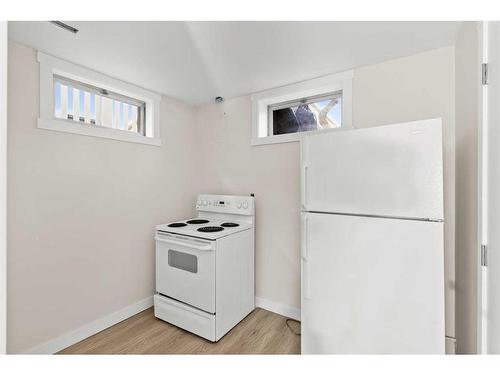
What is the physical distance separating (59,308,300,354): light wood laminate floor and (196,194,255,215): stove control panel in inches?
39.6

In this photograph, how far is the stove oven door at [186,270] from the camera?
186cm

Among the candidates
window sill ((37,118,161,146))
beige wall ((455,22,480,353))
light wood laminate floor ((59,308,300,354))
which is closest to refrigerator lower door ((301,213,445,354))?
beige wall ((455,22,480,353))

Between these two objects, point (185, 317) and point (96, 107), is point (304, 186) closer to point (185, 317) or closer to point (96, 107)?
point (185, 317)

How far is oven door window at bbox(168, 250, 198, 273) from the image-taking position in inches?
77.0

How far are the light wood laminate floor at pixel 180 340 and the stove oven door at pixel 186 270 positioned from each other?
0.25m

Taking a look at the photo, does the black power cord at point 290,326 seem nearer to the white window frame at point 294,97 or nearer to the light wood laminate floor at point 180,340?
the light wood laminate floor at point 180,340

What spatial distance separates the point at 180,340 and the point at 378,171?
187 centimetres

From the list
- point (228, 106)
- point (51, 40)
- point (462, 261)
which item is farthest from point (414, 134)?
point (51, 40)

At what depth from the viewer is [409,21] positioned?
1.35m

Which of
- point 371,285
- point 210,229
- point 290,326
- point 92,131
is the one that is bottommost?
point 290,326

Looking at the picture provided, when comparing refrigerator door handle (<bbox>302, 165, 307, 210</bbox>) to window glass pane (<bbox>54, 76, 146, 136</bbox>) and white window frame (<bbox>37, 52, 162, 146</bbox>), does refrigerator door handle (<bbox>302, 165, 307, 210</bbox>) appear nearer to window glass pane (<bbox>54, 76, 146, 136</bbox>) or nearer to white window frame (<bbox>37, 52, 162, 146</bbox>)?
white window frame (<bbox>37, 52, 162, 146</bbox>)

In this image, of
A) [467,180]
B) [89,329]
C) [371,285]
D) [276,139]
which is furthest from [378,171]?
[89,329]

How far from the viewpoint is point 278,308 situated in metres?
2.28

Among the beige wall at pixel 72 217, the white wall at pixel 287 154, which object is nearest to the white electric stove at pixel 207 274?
the white wall at pixel 287 154
